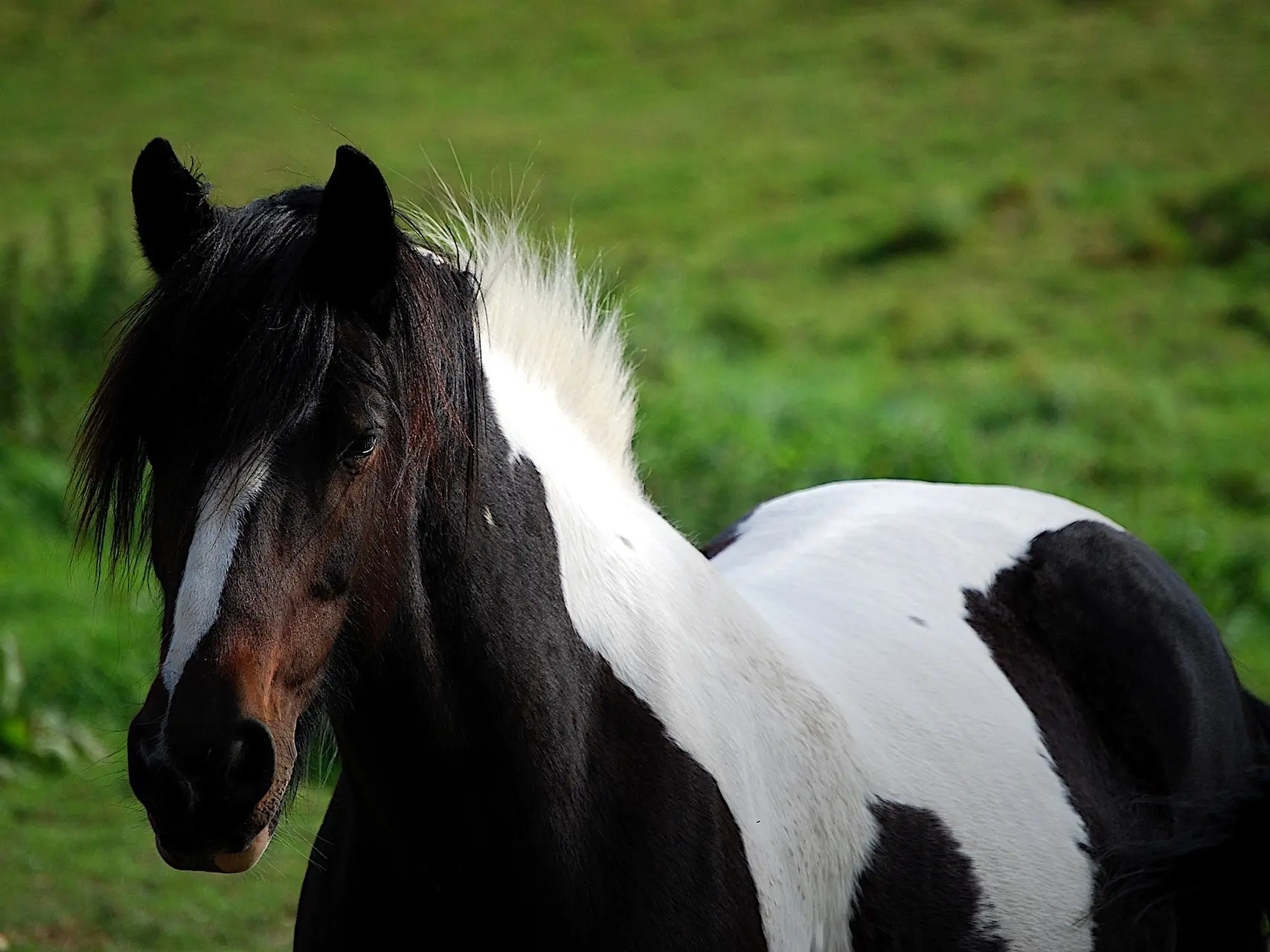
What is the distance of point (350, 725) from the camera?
78.9 inches

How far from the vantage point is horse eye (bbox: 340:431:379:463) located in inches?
71.9

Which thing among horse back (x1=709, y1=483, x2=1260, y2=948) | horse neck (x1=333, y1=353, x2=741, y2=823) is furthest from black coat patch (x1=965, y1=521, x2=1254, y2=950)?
horse neck (x1=333, y1=353, x2=741, y2=823)

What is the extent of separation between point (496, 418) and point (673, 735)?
A: 56cm

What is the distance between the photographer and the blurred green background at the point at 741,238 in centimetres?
634

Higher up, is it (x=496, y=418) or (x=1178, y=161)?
(x=1178, y=161)

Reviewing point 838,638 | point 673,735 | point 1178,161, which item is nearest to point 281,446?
point 673,735

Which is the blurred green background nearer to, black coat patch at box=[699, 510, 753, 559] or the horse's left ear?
black coat patch at box=[699, 510, 753, 559]

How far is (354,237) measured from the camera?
1.86m

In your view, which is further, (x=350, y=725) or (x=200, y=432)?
(x=350, y=725)

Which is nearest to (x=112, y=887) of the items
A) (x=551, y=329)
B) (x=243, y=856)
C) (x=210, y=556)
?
(x=551, y=329)

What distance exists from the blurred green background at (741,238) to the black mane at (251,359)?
119 inches

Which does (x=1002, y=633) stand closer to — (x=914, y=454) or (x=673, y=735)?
(x=673, y=735)

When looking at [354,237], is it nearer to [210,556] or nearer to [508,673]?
[210,556]

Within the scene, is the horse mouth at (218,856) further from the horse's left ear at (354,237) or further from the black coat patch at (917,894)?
the black coat patch at (917,894)
